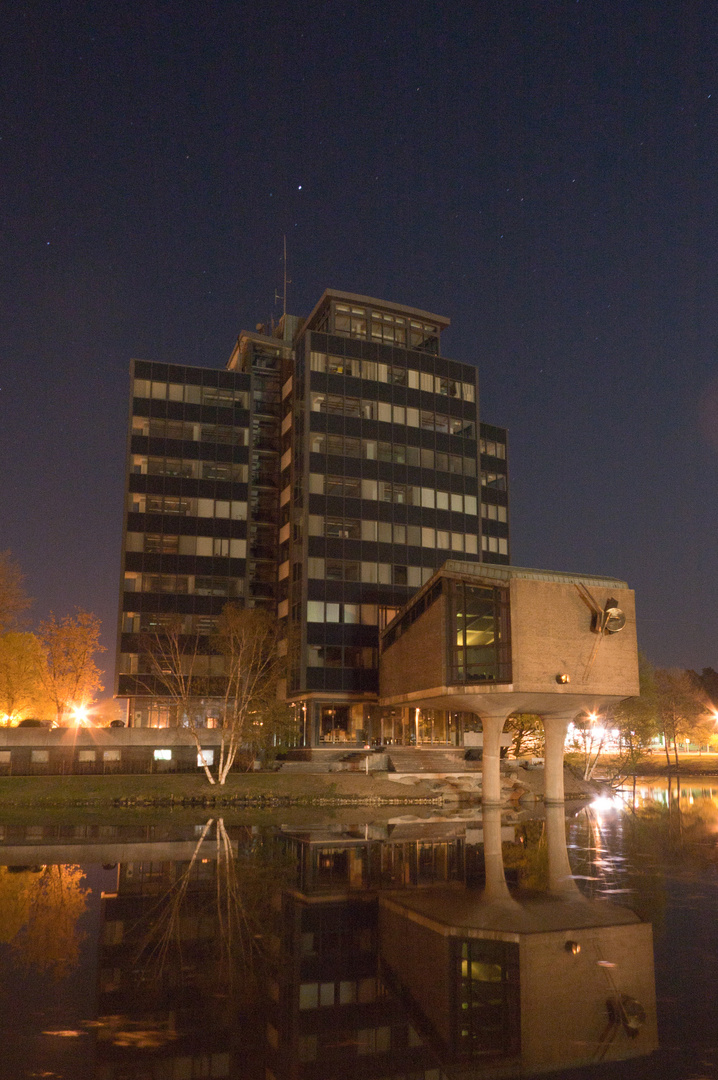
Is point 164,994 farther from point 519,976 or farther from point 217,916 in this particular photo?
point 519,976

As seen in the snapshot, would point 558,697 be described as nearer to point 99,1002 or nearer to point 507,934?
point 507,934

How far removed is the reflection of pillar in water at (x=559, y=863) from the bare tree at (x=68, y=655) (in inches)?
2182

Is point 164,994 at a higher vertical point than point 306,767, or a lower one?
lower

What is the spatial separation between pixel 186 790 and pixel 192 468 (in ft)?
145

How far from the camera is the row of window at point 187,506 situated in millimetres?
86438

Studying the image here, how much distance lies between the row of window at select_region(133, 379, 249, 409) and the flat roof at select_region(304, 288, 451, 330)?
10649 millimetres

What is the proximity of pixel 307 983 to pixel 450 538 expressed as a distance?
68805 millimetres

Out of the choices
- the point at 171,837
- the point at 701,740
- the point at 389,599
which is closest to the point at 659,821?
the point at 171,837

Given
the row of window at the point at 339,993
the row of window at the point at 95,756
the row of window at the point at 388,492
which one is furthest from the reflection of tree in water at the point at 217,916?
the row of window at the point at 388,492

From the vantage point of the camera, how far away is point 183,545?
86750mm

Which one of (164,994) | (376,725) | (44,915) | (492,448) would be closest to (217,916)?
(44,915)

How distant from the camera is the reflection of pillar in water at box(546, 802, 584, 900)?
22.3m

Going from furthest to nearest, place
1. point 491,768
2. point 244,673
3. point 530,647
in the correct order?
Answer: point 244,673
point 491,768
point 530,647

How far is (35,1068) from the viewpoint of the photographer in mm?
10688
